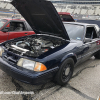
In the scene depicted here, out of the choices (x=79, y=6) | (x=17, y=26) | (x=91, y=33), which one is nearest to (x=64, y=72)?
(x=91, y=33)

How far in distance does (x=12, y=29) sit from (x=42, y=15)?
2.45 metres

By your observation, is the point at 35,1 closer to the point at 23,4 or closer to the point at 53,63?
the point at 23,4

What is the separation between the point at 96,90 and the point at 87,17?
22229 millimetres

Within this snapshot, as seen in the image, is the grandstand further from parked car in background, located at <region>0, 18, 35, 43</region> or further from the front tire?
the front tire

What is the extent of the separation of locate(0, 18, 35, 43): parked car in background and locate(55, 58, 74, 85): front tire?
9.20 ft

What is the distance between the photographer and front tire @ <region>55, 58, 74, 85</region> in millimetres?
2293

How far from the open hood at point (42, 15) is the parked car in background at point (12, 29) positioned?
1.35 meters

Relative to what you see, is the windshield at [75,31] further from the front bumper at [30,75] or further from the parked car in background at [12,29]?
the parked car in background at [12,29]

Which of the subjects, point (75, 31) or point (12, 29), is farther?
point (12, 29)

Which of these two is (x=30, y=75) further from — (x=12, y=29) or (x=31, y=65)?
(x=12, y=29)

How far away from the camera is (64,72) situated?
8.10 feet

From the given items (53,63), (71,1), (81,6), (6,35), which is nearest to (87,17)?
(6,35)

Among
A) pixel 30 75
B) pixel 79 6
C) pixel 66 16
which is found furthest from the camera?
pixel 79 6

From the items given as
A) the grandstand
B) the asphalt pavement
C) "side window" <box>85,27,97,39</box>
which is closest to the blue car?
the asphalt pavement
